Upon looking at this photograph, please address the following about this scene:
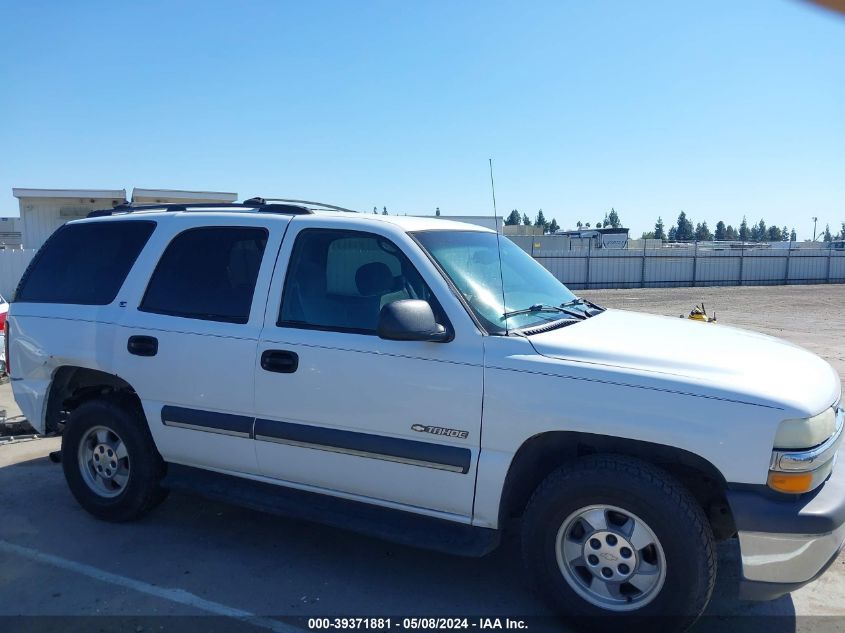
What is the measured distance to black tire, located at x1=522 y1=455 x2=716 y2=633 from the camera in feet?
9.87

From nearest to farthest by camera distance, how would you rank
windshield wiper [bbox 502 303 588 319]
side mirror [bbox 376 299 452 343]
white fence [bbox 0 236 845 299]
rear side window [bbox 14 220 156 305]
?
side mirror [bbox 376 299 452 343] < windshield wiper [bbox 502 303 588 319] < rear side window [bbox 14 220 156 305] < white fence [bbox 0 236 845 299]

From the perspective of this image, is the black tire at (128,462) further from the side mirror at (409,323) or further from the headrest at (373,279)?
the side mirror at (409,323)

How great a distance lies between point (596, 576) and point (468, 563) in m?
1.07

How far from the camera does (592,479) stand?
10.3ft

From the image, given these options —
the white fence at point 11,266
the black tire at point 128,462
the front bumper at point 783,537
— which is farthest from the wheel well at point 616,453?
the white fence at point 11,266

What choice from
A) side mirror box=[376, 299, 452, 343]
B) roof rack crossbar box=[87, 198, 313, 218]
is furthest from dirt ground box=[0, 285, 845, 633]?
roof rack crossbar box=[87, 198, 313, 218]

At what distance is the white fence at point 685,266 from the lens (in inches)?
1180

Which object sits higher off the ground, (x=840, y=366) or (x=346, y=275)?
(x=346, y=275)

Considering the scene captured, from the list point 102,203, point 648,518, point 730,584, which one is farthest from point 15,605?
point 102,203

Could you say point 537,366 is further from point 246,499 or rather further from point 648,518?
point 246,499

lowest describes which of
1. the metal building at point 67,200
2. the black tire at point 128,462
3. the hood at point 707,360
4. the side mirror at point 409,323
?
the black tire at point 128,462

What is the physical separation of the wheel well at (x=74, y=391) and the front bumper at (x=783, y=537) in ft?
12.3

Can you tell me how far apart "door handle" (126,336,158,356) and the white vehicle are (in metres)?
0.02

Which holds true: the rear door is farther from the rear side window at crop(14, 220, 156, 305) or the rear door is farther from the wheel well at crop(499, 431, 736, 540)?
the wheel well at crop(499, 431, 736, 540)
